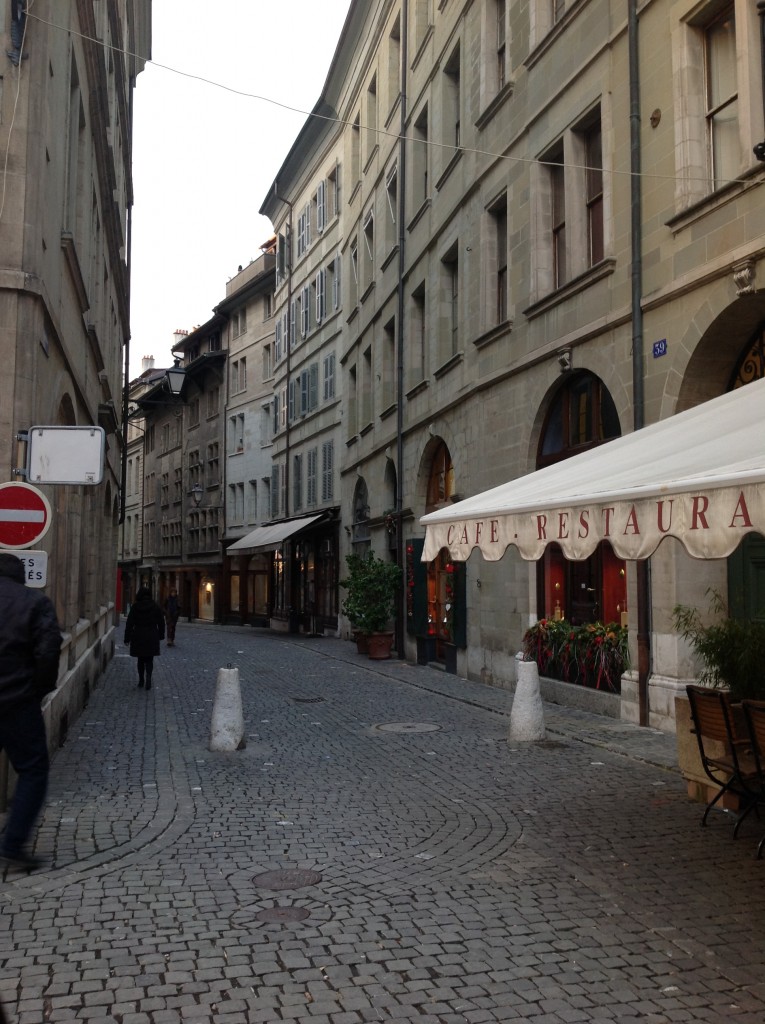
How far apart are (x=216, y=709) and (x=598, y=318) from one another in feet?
23.7

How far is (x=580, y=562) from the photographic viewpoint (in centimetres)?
1414

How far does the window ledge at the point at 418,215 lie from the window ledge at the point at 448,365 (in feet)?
13.1

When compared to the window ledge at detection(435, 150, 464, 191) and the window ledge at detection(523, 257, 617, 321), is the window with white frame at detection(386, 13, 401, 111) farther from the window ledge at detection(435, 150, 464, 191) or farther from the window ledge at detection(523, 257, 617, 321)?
the window ledge at detection(523, 257, 617, 321)

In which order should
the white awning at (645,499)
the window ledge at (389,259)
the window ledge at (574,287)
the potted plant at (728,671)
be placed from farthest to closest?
the window ledge at (389,259) < the window ledge at (574,287) < the potted plant at (728,671) < the white awning at (645,499)

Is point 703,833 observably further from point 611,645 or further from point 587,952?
point 611,645

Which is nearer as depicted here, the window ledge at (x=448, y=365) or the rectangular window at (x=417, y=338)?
the window ledge at (x=448, y=365)

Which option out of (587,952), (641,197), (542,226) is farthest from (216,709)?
(542,226)

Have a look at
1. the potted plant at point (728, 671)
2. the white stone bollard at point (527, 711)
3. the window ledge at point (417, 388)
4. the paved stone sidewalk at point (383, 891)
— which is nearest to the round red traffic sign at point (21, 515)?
the paved stone sidewalk at point (383, 891)

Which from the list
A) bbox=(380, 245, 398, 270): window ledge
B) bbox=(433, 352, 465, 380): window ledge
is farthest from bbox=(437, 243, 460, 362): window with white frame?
bbox=(380, 245, 398, 270): window ledge

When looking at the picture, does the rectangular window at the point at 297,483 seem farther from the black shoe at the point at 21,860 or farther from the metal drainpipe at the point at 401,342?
the black shoe at the point at 21,860

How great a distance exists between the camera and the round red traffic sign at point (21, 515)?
6578 millimetres

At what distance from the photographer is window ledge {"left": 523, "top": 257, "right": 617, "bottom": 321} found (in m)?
12.5

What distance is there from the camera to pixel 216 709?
977 cm

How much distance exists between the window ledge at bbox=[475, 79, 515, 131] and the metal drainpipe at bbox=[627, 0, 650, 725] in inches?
161
